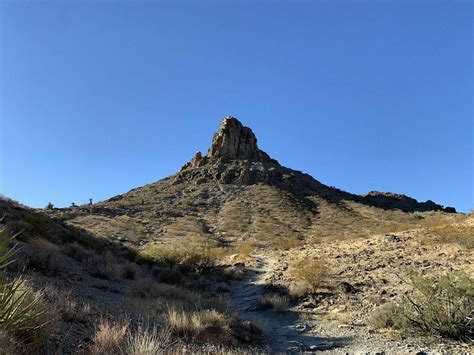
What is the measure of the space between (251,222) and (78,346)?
133ft

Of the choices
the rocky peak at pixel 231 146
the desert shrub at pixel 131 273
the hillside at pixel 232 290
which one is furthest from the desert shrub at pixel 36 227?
the rocky peak at pixel 231 146

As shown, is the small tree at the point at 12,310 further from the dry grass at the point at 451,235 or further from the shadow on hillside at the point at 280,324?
the dry grass at the point at 451,235

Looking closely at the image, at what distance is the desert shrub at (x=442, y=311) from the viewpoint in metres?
8.17

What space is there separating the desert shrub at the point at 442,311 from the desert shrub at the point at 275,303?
13.7ft

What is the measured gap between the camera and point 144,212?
49875 mm

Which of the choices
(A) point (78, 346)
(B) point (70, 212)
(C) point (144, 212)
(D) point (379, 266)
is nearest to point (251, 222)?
(C) point (144, 212)

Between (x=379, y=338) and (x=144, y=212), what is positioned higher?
(x=144, y=212)

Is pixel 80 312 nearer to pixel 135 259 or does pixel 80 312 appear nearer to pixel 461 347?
pixel 461 347

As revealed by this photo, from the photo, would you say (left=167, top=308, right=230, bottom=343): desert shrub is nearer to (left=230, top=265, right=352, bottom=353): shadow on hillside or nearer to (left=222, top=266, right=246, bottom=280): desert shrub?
(left=230, top=265, right=352, bottom=353): shadow on hillside

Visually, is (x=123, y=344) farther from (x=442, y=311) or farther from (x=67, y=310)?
(x=442, y=311)

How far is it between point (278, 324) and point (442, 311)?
4.43 meters

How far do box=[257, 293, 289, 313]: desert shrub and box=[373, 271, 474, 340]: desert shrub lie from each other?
4.17 m

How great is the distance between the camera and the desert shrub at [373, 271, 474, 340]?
26.8ft

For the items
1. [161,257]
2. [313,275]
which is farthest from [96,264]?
[313,275]
